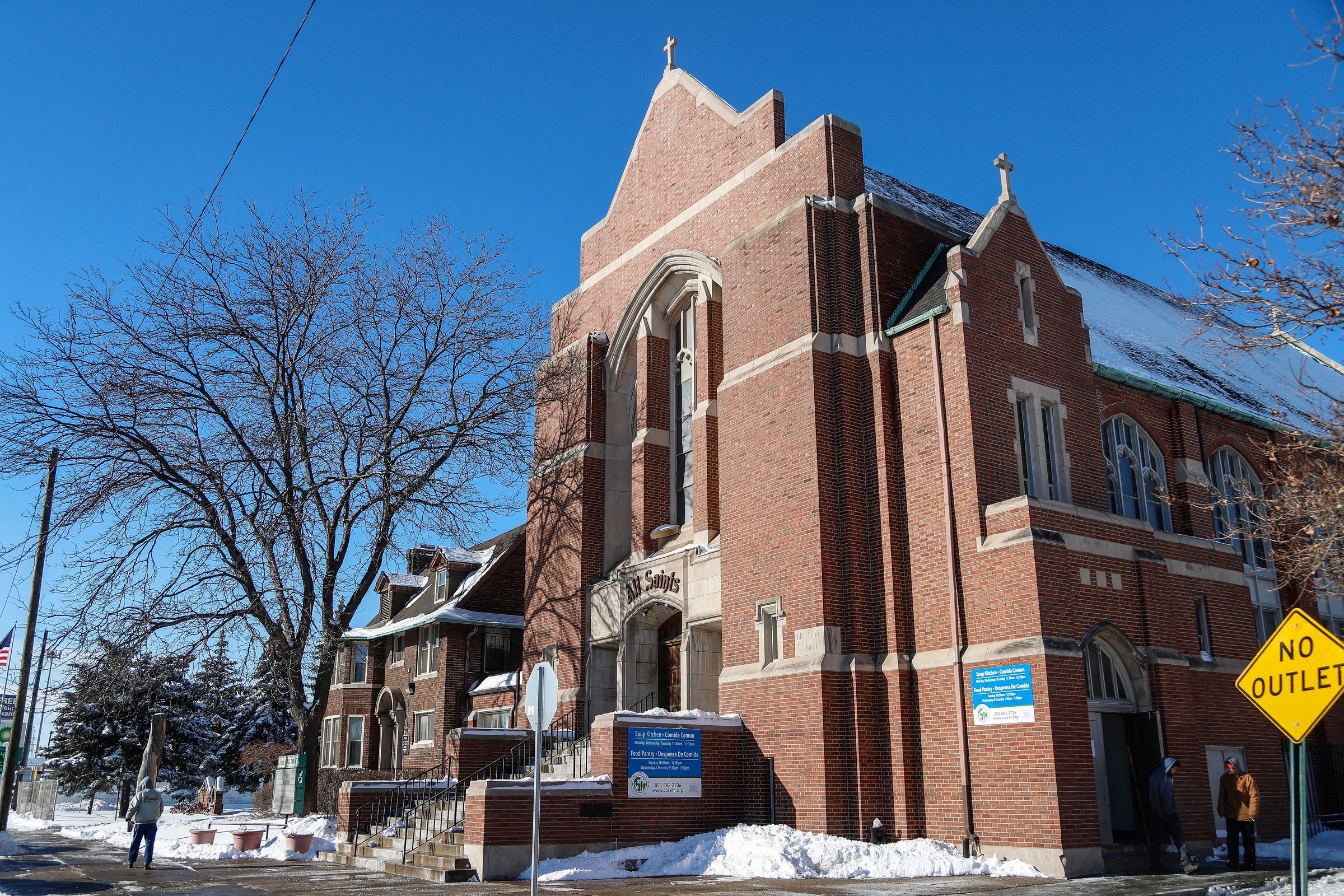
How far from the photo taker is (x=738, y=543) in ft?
63.1

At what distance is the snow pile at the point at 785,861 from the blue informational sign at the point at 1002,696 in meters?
1.88

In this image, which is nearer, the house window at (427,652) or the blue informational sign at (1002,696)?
the blue informational sign at (1002,696)

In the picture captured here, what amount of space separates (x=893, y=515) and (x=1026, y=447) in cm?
255

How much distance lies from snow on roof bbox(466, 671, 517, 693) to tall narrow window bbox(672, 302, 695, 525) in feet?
24.6

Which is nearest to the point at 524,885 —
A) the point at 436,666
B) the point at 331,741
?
the point at 436,666

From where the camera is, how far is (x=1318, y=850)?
1761cm

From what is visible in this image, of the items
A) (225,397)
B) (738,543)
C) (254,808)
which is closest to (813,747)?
(738,543)

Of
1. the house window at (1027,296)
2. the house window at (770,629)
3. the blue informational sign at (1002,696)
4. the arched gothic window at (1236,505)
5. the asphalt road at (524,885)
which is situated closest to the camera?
the asphalt road at (524,885)

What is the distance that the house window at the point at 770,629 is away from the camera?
17.9 metres

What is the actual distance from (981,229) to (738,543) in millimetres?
6929

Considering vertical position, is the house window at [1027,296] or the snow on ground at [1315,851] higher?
the house window at [1027,296]

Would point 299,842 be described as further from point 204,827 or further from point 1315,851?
point 1315,851

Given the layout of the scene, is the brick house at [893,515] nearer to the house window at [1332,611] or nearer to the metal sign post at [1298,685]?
the house window at [1332,611]

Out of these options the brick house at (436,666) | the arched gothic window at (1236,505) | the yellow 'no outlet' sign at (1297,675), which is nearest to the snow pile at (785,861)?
the yellow 'no outlet' sign at (1297,675)
